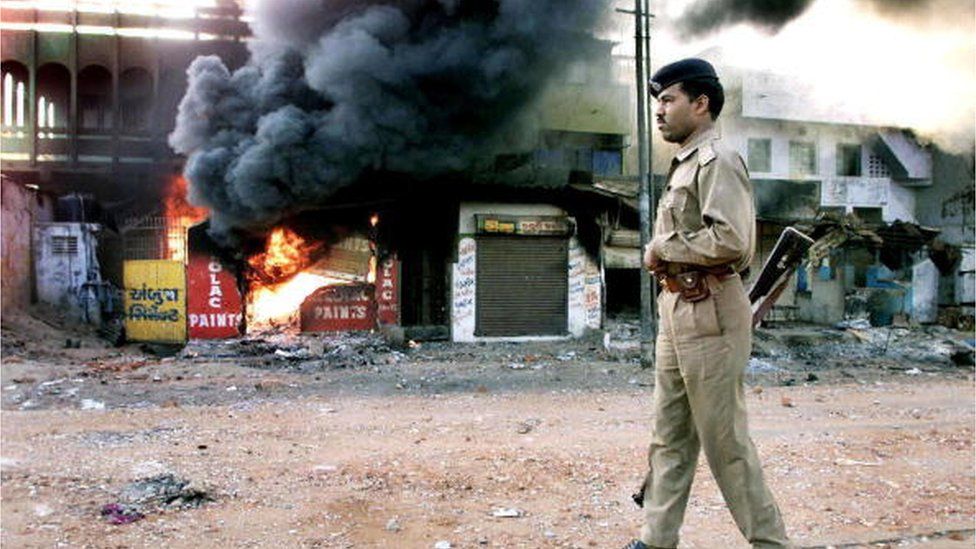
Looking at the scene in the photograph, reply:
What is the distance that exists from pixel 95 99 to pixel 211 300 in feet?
40.5

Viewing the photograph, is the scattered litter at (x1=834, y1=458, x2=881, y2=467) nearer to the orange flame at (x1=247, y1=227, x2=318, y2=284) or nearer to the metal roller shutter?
the metal roller shutter

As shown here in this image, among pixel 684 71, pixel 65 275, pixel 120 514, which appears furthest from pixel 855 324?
pixel 120 514

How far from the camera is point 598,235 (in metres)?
17.9

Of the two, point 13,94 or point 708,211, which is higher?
point 13,94

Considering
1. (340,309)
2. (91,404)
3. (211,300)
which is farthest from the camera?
(340,309)

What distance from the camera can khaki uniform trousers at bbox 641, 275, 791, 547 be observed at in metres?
2.49

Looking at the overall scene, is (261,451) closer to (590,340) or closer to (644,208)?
(644,208)

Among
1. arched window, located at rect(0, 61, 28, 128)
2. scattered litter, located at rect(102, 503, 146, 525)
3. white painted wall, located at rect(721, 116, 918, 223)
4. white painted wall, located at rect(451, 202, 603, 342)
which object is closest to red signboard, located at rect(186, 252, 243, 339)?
white painted wall, located at rect(451, 202, 603, 342)

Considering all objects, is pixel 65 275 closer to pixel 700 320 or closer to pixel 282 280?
pixel 282 280

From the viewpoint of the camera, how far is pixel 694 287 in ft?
8.52

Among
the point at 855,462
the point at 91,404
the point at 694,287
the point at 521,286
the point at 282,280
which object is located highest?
the point at 694,287

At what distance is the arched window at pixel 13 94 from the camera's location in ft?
76.9

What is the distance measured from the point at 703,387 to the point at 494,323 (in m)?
14.7

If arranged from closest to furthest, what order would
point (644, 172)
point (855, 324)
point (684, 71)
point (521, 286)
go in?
point (684, 71), point (644, 172), point (521, 286), point (855, 324)
